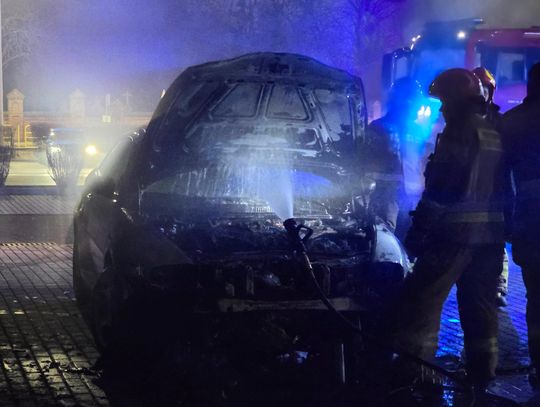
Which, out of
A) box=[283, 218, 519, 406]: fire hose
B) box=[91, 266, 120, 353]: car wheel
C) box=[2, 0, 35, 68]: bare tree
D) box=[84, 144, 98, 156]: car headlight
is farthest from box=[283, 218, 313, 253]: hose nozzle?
box=[2, 0, 35, 68]: bare tree

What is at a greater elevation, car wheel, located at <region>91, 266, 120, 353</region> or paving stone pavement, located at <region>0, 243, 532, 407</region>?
car wheel, located at <region>91, 266, 120, 353</region>

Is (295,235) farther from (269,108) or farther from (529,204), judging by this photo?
(269,108)

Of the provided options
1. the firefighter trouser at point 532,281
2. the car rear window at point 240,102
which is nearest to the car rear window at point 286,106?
the car rear window at point 240,102

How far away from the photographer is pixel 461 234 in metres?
4.88

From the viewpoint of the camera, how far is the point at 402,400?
16.2 feet

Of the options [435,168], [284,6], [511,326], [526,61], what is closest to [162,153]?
[435,168]

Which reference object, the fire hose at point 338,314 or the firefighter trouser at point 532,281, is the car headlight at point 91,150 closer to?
the fire hose at point 338,314

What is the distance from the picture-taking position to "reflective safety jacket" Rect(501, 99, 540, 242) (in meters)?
5.15

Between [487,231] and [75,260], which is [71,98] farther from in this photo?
[487,231]

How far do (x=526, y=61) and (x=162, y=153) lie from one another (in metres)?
9.68

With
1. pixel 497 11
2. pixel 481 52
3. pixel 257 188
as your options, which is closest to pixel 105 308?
Result: pixel 257 188

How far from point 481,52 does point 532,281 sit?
9.90 meters

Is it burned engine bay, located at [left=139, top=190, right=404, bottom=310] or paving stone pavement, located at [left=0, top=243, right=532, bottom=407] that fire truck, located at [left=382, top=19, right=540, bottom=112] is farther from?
burned engine bay, located at [left=139, top=190, right=404, bottom=310]

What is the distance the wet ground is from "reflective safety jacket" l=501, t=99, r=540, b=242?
39.0 inches
